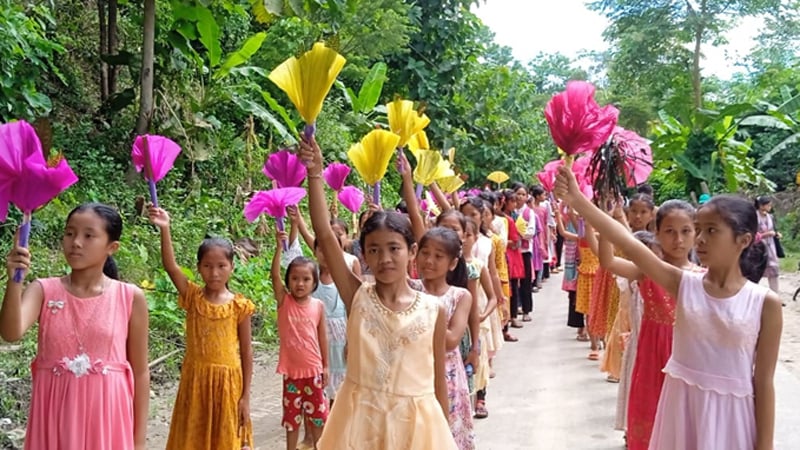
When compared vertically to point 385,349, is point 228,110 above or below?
above

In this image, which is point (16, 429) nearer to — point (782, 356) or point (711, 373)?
point (711, 373)

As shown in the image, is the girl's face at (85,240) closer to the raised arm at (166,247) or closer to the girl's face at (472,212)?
the raised arm at (166,247)

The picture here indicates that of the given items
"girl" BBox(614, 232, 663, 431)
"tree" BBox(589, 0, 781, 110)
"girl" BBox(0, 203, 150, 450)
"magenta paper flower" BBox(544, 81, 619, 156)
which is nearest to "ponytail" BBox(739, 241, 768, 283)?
"girl" BBox(614, 232, 663, 431)

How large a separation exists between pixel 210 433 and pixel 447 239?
170cm

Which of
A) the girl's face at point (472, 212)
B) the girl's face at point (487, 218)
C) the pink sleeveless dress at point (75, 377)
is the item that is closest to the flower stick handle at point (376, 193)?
the pink sleeveless dress at point (75, 377)

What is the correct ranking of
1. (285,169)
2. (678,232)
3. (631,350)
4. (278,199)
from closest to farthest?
(678,232), (278,199), (285,169), (631,350)

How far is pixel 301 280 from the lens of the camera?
4891 mm

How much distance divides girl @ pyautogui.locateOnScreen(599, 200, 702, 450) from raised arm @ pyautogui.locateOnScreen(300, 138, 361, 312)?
5.56ft

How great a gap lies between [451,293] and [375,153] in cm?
91

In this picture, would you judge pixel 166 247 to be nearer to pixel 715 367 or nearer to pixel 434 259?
pixel 434 259

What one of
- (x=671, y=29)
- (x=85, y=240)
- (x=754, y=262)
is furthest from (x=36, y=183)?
(x=671, y=29)

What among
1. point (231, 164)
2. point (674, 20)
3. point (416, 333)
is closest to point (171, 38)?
point (231, 164)

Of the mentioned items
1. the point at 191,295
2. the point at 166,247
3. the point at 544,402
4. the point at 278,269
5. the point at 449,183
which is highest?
the point at 449,183

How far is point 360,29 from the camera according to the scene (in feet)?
42.2
